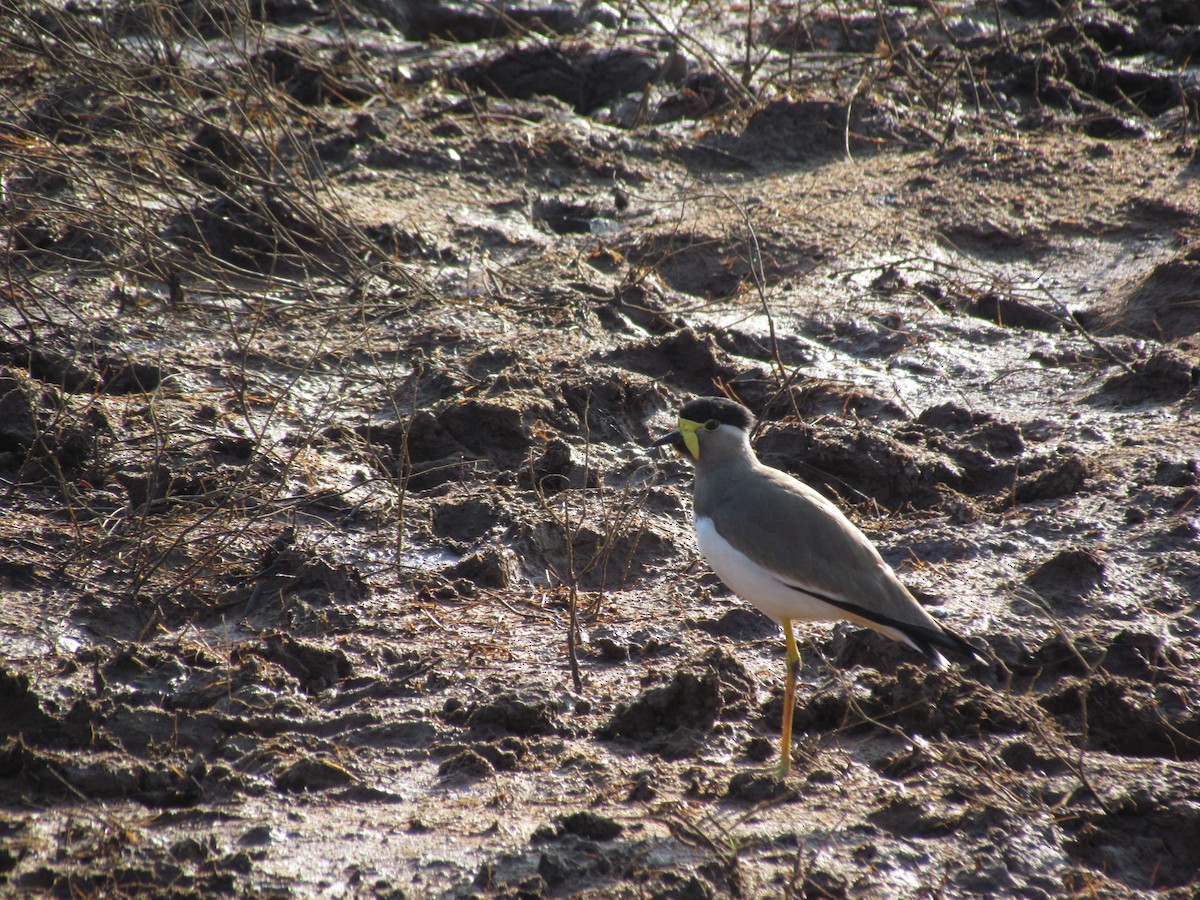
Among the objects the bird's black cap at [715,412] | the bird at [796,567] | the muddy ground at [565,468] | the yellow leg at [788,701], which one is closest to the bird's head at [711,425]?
the bird's black cap at [715,412]

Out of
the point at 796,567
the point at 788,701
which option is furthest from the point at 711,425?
the point at 788,701

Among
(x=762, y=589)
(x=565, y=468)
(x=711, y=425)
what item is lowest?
(x=565, y=468)

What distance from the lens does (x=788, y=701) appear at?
12.9ft

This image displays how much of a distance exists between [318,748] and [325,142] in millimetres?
5406

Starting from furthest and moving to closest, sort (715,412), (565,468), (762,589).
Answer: (565,468) < (715,412) < (762,589)

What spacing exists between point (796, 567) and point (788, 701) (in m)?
0.45

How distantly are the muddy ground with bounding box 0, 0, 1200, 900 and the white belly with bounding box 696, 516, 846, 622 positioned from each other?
0.32m

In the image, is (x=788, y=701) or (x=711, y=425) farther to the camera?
(x=711, y=425)

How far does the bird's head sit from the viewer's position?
4.56 metres

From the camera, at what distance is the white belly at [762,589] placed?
4.02 meters

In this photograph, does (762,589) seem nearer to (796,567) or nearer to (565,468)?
(796,567)

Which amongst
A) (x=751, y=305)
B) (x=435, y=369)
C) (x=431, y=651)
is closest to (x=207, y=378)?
(x=435, y=369)

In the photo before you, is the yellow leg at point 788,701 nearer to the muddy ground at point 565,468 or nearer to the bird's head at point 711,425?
the muddy ground at point 565,468

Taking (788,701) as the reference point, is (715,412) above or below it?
above
